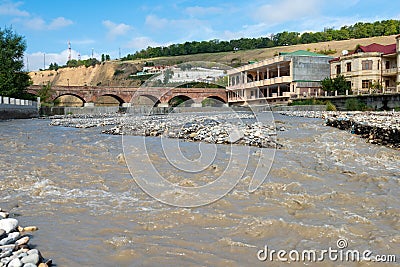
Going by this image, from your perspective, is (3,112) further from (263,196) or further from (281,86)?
(281,86)

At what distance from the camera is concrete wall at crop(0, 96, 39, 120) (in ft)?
105

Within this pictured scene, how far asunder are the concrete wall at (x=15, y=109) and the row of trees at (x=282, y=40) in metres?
95.7

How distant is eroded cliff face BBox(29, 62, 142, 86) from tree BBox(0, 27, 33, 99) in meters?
99.5

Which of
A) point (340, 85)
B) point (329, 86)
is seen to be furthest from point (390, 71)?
point (329, 86)

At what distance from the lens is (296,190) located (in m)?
6.42

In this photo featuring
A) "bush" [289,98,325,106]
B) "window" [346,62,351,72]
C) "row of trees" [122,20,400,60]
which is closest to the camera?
"bush" [289,98,325,106]

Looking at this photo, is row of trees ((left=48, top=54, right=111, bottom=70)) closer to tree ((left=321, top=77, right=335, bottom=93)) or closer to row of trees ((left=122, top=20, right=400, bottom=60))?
row of trees ((left=122, top=20, right=400, bottom=60))

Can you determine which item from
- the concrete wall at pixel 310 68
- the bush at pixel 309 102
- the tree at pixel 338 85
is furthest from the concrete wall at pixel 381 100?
the concrete wall at pixel 310 68

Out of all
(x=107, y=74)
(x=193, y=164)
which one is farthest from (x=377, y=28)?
(x=193, y=164)

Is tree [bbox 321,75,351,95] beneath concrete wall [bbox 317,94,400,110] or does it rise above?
above

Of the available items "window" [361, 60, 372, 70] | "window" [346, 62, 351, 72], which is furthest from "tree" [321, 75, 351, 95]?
"window" [346, 62, 351, 72]

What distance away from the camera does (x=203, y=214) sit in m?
5.10

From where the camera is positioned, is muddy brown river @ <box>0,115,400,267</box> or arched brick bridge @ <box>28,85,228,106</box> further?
arched brick bridge @ <box>28,85,228,106</box>

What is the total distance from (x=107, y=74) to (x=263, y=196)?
6028 inches
